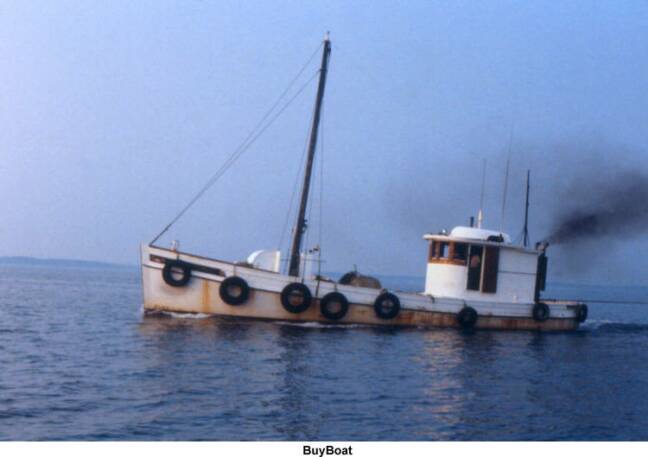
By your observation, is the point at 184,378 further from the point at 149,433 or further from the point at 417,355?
the point at 417,355

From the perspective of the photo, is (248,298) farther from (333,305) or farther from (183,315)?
(333,305)

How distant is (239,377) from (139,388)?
7.82 ft

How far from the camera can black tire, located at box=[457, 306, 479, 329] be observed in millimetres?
27250

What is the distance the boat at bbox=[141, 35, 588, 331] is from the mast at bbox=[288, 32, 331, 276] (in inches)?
1.4

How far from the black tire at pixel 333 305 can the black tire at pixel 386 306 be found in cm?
121

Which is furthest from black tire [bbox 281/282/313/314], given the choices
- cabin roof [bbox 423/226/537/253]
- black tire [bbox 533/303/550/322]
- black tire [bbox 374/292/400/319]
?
black tire [bbox 533/303/550/322]

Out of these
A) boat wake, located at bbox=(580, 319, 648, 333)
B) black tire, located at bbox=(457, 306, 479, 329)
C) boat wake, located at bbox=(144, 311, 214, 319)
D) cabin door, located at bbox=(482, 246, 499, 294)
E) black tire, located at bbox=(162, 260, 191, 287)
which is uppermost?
cabin door, located at bbox=(482, 246, 499, 294)

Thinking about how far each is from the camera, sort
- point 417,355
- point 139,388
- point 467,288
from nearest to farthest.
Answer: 1. point 139,388
2. point 417,355
3. point 467,288

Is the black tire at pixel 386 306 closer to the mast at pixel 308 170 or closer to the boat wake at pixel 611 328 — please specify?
the mast at pixel 308 170

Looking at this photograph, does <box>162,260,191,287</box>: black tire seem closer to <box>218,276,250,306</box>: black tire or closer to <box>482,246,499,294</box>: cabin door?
<box>218,276,250,306</box>: black tire

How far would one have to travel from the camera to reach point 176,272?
2541 centimetres

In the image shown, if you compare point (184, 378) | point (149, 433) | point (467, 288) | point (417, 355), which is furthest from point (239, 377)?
point (467, 288)

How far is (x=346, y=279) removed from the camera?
28062 millimetres
